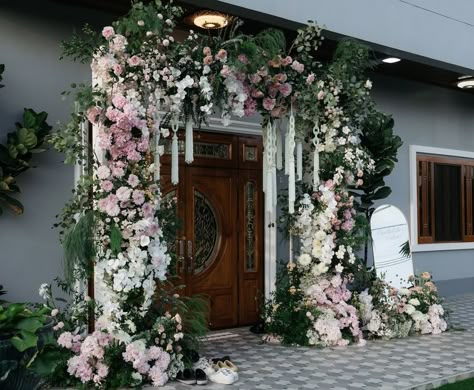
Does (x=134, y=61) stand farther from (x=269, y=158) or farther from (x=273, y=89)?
(x=269, y=158)

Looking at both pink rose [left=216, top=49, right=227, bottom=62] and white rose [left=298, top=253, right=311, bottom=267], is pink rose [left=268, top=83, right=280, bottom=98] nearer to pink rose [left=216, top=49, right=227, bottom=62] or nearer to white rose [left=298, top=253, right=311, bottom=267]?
pink rose [left=216, top=49, right=227, bottom=62]

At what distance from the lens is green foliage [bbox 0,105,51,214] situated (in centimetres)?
530

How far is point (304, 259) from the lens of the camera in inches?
249

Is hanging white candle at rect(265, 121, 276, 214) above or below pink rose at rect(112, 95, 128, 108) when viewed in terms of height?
below

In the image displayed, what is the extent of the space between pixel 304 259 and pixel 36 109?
2960 mm

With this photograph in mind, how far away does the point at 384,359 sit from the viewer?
5672 mm

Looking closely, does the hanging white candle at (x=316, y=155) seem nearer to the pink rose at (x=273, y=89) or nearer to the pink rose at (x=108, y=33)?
the pink rose at (x=273, y=89)

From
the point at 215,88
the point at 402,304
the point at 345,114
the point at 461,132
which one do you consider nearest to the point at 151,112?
the point at 215,88

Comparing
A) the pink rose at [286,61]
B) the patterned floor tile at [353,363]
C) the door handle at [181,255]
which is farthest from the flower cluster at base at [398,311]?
the pink rose at [286,61]

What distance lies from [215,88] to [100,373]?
7.96ft

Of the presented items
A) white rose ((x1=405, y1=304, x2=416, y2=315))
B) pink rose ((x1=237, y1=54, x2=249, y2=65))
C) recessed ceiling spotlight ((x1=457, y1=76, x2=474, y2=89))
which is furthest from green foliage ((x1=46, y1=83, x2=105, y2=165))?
recessed ceiling spotlight ((x1=457, y1=76, x2=474, y2=89))

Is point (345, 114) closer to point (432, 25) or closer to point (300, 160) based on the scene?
point (300, 160)

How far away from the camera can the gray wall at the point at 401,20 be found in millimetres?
6975

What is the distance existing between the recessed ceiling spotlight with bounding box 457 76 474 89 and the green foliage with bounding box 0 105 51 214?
621cm
